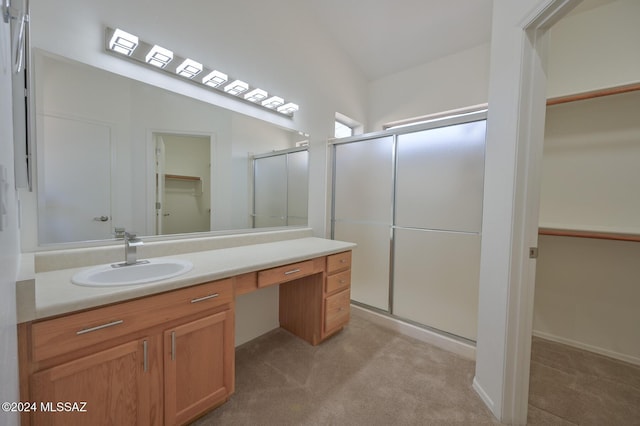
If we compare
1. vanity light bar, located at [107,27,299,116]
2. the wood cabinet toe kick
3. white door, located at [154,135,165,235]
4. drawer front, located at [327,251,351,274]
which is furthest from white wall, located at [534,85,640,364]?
white door, located at [154,135,165,235]

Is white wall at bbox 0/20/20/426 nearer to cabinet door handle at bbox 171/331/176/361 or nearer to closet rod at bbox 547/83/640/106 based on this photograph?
cabinet door handle at bbox 171/331/176/361

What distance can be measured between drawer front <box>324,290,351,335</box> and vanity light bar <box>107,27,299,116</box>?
1.80 m

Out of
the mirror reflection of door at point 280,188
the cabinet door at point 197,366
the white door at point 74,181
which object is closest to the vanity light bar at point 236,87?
the mirror reflection of door at point 280,188

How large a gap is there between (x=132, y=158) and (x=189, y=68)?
2.39 feet

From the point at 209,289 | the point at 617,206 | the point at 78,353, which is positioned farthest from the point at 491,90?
the point at 78,353

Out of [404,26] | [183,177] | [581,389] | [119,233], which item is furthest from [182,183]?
[581,389]

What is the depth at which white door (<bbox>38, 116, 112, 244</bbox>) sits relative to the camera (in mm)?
Answer: 1259

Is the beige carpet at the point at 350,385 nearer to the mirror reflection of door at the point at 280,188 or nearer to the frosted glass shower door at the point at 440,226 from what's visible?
the frosted glass shower door at the point at 440,226

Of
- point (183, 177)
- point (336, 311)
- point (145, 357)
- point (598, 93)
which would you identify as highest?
point (598, 93)

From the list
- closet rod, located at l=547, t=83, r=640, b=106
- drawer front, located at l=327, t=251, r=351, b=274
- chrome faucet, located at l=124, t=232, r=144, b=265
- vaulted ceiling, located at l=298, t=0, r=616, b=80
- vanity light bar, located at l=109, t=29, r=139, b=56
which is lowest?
drawer front, located at l=327, t=251, r=351, b=274

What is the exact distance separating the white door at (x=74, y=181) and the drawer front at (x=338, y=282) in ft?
5.03

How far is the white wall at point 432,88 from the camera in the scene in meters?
2.67

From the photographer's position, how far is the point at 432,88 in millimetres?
2980

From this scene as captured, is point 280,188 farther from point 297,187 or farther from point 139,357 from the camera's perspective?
point 139,357
